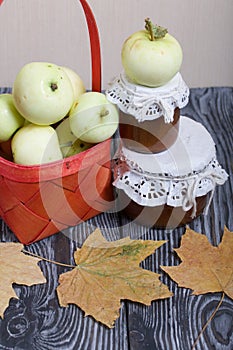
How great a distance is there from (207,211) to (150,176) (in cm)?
12

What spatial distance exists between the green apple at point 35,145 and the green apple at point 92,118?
1.3 inches

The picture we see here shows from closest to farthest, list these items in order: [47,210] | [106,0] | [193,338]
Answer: [193,338], [47,210], [106,0]

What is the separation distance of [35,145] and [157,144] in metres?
0.17

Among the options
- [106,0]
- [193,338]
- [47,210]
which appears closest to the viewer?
[193,338]

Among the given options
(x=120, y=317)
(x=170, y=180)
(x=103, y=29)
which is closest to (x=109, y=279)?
(x=120, y=317)

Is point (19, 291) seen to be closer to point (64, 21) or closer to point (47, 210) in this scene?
point (47, 210)

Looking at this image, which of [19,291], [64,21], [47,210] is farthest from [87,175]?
[64,21]

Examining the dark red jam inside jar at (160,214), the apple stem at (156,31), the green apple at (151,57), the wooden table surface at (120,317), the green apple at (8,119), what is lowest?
the wooden table surface at (120,317)

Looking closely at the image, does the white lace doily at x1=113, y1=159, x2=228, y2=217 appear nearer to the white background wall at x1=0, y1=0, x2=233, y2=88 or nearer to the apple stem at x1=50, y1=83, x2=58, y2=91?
the apple stem at x1=50, y1=83, x2=58, y2=91

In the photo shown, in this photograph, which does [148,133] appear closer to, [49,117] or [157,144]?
[157,144]

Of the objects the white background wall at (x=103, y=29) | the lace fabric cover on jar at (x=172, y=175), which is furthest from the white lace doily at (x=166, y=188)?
the white background wall at (x=103, y=29)

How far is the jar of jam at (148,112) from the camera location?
887mm

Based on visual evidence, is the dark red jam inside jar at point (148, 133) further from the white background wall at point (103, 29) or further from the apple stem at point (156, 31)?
the white background wall at point (103, 29)

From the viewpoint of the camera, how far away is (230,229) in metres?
0.97
